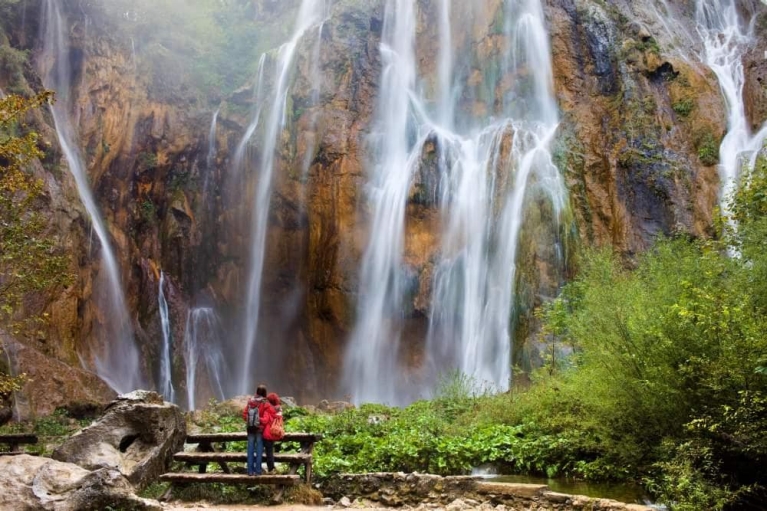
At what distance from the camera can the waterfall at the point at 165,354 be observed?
923 inches

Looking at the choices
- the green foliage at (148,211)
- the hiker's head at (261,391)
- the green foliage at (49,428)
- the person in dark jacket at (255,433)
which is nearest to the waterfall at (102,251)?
the green foliage at (148,211)

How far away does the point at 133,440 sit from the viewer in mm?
9930

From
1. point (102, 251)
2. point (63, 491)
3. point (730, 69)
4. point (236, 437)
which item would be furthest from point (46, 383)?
point (730, 69)

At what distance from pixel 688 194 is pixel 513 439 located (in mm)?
15565

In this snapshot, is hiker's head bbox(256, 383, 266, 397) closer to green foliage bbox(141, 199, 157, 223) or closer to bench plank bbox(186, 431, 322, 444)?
bench plank bbox(186, 431, 322, 444)

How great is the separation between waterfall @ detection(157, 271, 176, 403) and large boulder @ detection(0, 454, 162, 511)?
15979mm

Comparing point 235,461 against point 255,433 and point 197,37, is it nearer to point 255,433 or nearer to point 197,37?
point 255,433

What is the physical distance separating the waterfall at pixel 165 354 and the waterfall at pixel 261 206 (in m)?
2.68

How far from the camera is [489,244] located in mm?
23156

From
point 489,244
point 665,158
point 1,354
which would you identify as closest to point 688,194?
point 665,158

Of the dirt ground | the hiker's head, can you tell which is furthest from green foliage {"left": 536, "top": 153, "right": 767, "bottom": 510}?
the hiker's head

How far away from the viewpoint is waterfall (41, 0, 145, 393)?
22.3 m

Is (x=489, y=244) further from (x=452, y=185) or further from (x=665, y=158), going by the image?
(x=665, y=158)

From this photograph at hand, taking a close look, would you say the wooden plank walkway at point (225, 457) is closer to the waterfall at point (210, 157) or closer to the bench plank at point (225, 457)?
the bench plank at point (225, 457)
